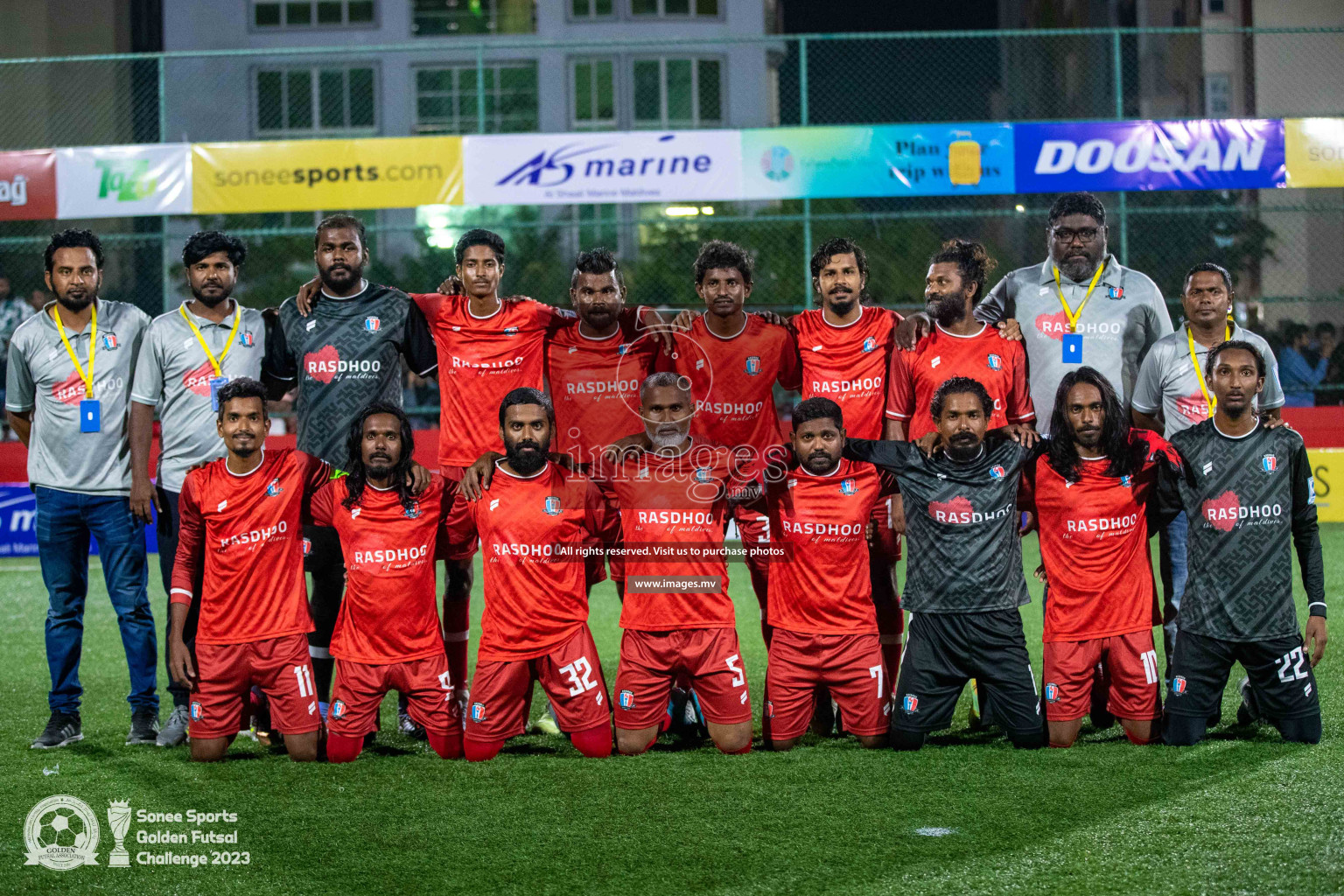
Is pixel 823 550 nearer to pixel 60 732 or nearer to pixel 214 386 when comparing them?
pixel 214 386

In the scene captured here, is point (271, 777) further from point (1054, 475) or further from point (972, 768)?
point (1054, 475)

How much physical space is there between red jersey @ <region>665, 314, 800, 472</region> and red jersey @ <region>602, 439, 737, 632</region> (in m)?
0.53

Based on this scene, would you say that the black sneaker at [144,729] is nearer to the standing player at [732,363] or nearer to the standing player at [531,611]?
the standing player at [531,611]

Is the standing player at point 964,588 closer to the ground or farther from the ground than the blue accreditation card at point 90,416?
closer to the ground

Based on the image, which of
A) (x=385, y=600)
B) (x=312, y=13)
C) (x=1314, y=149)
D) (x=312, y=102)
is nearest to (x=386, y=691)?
(x=385, y=600)

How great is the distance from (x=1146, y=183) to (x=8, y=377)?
34.7 ft

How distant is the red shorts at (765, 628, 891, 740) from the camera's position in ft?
16.2

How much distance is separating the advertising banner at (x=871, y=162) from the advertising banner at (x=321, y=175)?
3.07 m

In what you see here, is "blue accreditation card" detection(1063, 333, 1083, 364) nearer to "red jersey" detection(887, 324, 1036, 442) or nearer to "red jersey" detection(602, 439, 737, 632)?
"red jersey" detection(887, 324, 1036, 442)

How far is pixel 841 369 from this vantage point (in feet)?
18.3

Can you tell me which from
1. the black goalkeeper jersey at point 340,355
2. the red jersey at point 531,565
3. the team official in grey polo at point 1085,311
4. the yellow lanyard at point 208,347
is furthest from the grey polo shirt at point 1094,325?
the yellow lanyard at point 208,347

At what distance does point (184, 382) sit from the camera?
5.44m

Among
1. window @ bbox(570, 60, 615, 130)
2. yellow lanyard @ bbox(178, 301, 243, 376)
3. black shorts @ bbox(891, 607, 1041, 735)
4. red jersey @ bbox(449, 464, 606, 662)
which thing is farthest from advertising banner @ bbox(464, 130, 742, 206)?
window @ bbox(570, 60, 615, 130)

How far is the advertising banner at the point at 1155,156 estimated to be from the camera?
41.2 feet
